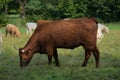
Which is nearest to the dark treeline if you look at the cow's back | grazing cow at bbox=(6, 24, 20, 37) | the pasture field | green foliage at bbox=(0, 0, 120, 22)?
green foliage at bbox=(0, 0, 120, 22)

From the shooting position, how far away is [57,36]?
13516 millimetres

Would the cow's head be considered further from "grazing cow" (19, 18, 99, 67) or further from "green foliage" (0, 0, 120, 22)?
"green foliage" (0, 0, 120, 22)

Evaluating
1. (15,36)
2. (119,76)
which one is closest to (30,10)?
(15,36)

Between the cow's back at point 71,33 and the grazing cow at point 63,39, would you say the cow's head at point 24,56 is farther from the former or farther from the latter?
the cow's back at point 71,33

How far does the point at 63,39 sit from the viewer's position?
1348cm

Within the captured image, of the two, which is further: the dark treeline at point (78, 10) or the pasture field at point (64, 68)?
the dark treeline at point (78, 10)

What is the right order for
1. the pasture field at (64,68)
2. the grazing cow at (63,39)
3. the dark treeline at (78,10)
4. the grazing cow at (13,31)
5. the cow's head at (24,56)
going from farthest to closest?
1. the dark treeline at (78,10)
2. the grazing cow at (13,31)
3. the grazing cow at (63,39)
4. the cow's head at (24,56)
5. the pasture field at (64,68)

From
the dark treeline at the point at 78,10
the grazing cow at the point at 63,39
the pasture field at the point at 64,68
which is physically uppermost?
the grazing cow at the point at 63,39

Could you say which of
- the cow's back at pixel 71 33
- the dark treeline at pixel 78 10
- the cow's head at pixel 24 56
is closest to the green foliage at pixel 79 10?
the dark treeline at pixel 78 10

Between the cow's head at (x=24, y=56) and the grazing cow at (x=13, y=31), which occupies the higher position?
the cow's head at (x=24, y=56)

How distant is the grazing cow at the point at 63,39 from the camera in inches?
527

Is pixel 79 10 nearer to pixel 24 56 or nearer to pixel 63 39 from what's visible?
pixel 63 39

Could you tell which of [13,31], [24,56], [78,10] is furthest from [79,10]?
[24,56]

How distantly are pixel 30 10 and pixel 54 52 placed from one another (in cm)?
3915
